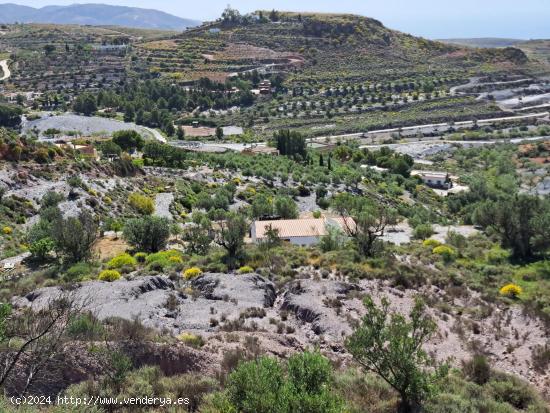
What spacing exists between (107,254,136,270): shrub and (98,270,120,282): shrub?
168 cm

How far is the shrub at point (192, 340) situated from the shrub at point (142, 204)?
24509 millimetres

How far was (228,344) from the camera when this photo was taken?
13.5 meters

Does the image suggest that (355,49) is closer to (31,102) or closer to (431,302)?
(31,102)

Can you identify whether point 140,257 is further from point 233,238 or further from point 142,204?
point 142,204

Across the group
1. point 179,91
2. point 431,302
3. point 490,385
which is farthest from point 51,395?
point 179,91

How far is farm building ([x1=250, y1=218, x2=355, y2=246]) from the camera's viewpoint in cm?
2906

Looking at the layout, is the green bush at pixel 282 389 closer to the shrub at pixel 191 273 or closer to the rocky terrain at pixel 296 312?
the rocky terrain at pixel 296 312

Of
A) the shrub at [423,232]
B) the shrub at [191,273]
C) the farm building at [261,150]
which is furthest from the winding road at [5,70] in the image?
the shrub at [191,273]

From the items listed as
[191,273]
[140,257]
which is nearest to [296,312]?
[191,273]

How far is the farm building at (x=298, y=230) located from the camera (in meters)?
29.1

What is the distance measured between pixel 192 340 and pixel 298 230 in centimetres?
1719

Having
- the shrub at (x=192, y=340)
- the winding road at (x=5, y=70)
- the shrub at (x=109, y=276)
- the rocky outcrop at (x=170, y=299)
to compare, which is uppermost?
the winding road at (x=5, y=70)

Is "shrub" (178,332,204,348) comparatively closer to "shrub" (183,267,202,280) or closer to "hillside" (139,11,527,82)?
"shrub" (183,267,202,280)

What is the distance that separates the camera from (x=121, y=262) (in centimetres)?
2262
